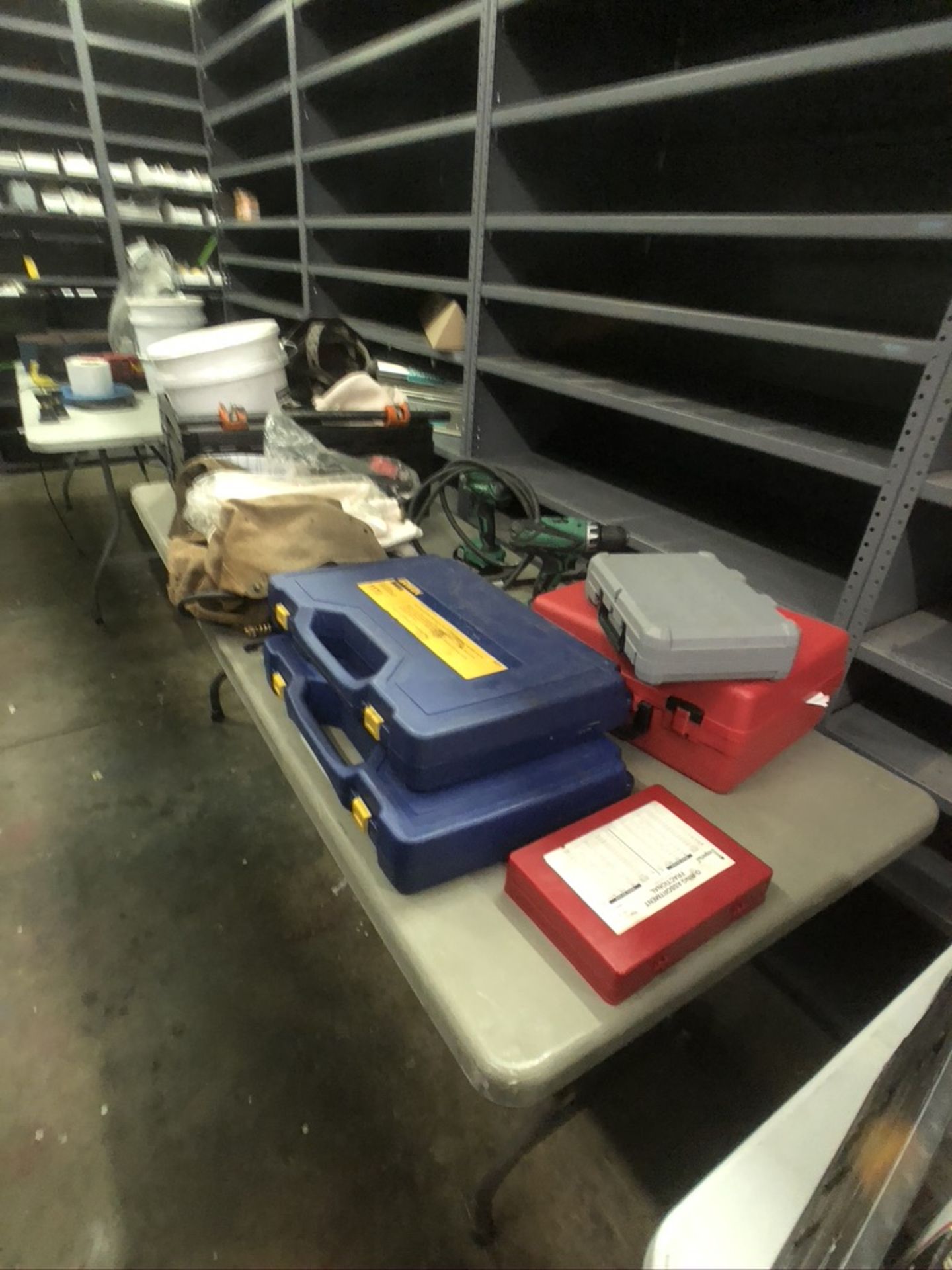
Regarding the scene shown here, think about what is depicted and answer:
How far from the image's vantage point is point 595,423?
1.92 m

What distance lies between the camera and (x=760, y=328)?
0.95 meters

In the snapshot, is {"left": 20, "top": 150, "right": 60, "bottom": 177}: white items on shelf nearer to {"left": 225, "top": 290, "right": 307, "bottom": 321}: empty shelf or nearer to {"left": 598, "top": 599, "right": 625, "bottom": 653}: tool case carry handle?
{"left": 225, "top": 290, "right": 307, "bottom": 321}: empty shelf

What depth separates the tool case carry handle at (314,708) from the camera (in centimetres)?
68

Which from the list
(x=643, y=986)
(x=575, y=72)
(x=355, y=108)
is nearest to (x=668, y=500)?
(x=575, y=72)

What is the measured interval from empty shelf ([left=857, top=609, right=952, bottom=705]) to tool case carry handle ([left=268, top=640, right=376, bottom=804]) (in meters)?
0.76

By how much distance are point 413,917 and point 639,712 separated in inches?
14.4

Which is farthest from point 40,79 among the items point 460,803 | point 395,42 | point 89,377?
point 460,803

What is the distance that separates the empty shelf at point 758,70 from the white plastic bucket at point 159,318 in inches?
62.4

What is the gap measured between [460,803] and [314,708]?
0.86ft

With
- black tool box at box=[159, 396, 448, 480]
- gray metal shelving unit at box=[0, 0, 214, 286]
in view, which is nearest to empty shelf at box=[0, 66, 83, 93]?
gray metal shelving unit at box=[0, 0, 214, 286]

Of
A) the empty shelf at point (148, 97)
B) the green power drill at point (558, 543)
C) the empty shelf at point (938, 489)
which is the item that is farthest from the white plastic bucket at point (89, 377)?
the empty shelf at point (938, 489)

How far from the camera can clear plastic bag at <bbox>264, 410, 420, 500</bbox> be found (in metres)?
1.35

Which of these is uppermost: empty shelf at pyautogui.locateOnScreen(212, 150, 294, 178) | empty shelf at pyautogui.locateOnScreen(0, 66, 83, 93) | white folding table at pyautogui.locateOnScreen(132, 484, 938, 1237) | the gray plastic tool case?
empty shelf at pyautogui.locateOnScreen(0, 66, 83, 93)

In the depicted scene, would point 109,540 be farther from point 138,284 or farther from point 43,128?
point 43,128
